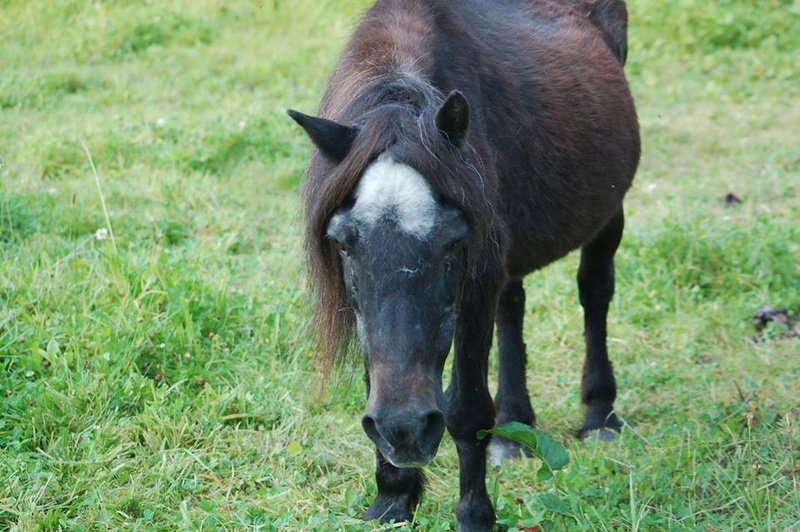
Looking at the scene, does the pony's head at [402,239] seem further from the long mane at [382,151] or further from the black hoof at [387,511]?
the black hoof at [387,511]

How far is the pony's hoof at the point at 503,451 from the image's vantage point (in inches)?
169

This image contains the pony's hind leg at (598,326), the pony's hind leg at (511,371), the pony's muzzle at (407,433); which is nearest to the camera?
the pony's muzzle at (407,433)

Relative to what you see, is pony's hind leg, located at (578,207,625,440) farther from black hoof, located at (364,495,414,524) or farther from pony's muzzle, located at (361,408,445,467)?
pony's muzzle, located at (361,408,445,467)

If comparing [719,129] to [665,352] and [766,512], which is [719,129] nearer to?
[665,352]

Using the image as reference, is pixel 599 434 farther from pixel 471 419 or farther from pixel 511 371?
pixel 471 419

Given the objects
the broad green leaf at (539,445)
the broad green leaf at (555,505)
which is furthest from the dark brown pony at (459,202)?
the broad green leaf at (555,505)

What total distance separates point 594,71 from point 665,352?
1634 mm

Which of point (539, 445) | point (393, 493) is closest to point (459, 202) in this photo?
point (539, 445)

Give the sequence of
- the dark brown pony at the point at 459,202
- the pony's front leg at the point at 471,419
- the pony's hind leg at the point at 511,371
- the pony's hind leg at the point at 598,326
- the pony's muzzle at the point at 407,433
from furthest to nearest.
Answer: the pony's hind leg at the point at 598,326 < the pony's hind leg at the point at 511,371 < the pony's front leg at the point at 471,419 < the dark brown pony at the point at 459,202 < the pony's muzzle at the point at 407,433

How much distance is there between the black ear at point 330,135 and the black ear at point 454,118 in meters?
0.27

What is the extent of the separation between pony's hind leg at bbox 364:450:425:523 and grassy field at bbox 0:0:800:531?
12cm

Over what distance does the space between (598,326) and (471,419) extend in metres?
1.51

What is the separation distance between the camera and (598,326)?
15.4 ft

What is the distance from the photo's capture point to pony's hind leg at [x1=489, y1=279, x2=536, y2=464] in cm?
438
